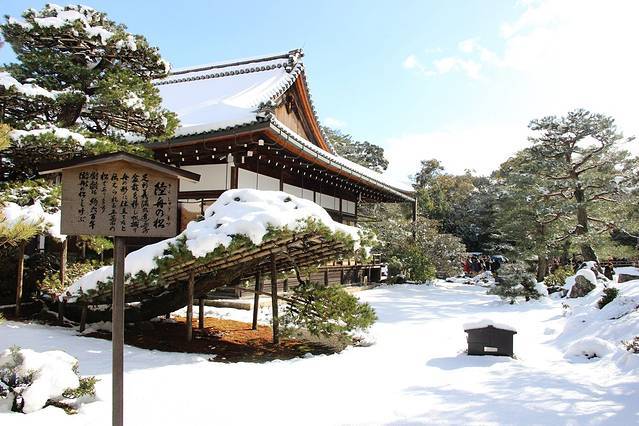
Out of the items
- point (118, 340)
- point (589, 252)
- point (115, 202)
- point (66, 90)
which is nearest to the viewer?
point (118, 340)

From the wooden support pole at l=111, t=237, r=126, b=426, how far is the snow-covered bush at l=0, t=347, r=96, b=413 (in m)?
0.87

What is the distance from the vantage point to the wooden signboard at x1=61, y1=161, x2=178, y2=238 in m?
3.61

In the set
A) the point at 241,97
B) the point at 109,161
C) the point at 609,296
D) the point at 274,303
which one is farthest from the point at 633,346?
the point at 241,97

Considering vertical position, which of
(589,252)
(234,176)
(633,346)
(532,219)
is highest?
(234,176)

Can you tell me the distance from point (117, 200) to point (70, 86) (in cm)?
496

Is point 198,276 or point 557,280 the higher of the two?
point 198,276

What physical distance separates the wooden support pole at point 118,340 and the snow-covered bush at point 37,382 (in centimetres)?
87

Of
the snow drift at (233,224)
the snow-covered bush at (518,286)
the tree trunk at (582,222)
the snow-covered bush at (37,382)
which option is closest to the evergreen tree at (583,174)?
the tree trunk at (582,222)

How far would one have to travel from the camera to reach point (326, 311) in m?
6.91

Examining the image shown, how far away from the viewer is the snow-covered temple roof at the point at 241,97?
9.75 metres

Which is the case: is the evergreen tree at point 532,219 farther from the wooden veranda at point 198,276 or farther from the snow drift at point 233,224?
the snow drift at point 233,224

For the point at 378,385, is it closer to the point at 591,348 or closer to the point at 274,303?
the point at 274,303

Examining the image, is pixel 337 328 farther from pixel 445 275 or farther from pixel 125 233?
pixel 445 275

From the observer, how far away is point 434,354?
7160 mm
